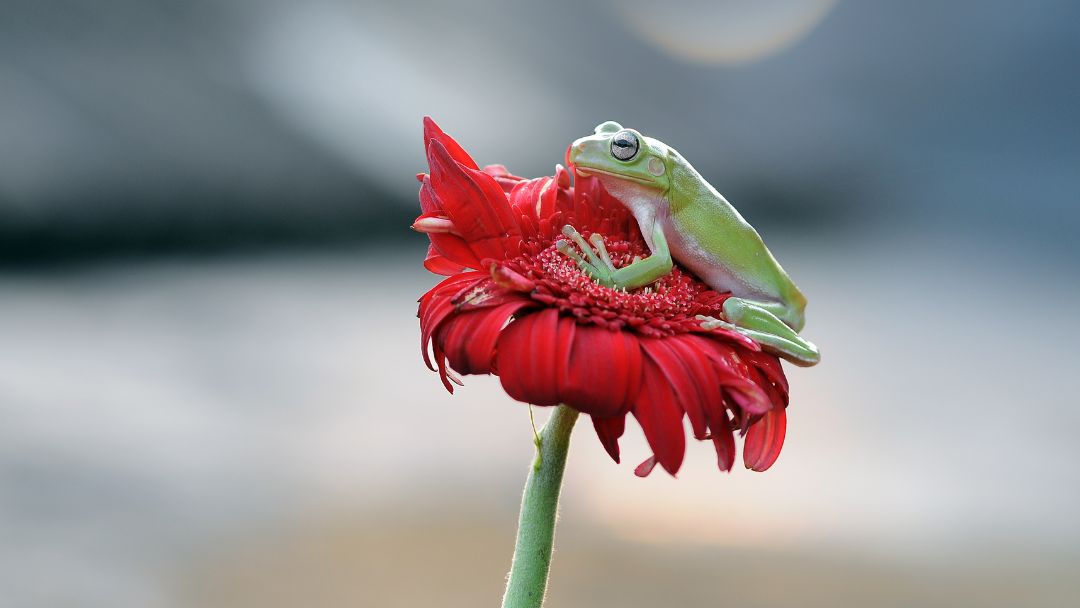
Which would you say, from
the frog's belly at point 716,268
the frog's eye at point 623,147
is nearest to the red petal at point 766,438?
the frog's belly at point 716,268

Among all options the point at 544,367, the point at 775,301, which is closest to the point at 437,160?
the point at 544,367

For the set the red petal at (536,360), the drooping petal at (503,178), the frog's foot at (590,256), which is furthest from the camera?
the drooping petal at (503,178)

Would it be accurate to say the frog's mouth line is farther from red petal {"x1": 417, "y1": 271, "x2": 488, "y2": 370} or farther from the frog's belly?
red petal {"x1": 417, "y1": 271, "x2": 488, "y2": 370}

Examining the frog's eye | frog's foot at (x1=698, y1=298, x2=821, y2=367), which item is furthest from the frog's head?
frog's foot at (x1=698, y1=298, x2=821, y2=367)

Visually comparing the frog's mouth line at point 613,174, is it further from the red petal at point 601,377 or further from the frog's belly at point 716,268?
the red petal at point 601,377

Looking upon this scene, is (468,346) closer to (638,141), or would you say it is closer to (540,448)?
(540,448)

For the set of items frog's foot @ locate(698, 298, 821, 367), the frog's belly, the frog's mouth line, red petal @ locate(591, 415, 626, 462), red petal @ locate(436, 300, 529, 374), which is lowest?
red petal @ locate(591, 415, 626, 462)
